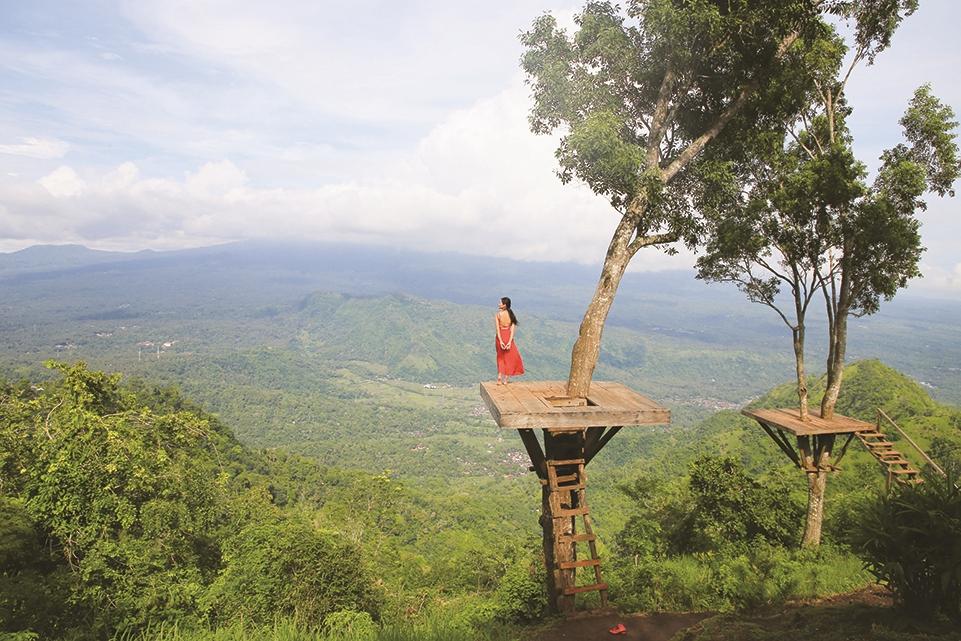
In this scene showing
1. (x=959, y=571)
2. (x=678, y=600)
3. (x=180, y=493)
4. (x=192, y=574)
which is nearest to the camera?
(x=959, y=571)

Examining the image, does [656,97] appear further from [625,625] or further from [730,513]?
[730,513]

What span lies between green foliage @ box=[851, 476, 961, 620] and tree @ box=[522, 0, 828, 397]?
345 centimetres

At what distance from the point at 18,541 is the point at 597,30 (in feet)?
47.2

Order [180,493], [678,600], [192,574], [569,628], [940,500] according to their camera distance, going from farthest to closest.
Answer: [180,493] < [192,574] < [678,600] < [569,628] < [940,500]

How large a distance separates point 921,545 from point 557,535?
142 inches

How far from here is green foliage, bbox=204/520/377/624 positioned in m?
11.3

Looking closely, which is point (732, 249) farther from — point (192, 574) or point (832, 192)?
point (192, 574)

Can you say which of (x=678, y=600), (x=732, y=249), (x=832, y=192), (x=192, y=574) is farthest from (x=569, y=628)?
(x=192, y=574)

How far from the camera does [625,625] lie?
558 centimetres

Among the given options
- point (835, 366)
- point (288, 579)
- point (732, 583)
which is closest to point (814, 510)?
point (835, 366)

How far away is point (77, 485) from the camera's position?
1104cm

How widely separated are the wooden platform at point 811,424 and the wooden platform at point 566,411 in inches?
225

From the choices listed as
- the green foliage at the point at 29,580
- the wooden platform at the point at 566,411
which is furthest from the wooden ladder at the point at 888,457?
the green foliage at the point at 29,580

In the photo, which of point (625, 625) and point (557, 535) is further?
point (557, 535)
